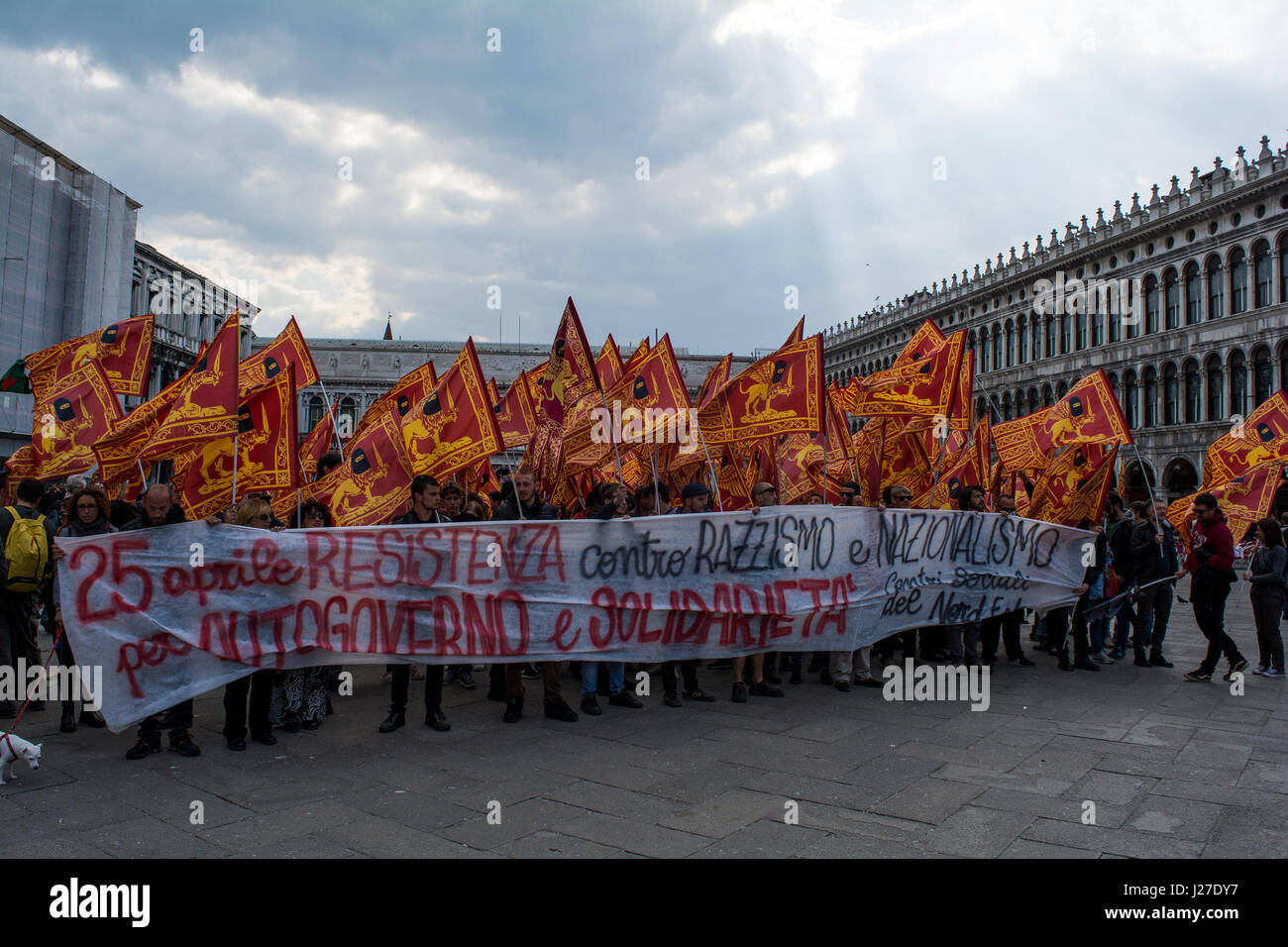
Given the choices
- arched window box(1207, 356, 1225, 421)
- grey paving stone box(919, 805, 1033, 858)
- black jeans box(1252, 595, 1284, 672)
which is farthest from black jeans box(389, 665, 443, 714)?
arched window box(1207, 356, 1225, 421)

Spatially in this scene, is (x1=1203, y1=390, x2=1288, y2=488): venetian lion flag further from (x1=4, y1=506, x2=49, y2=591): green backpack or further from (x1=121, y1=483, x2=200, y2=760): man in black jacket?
(x1=4, y1=506, x2=49, y2=591): green backpack

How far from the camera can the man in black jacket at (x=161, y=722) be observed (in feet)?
18.7

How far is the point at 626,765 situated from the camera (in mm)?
5477

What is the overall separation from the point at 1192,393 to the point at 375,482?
4784cm

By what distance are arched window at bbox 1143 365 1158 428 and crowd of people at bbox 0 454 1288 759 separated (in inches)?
1627

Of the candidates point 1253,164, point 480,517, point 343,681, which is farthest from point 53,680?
point 1253,164

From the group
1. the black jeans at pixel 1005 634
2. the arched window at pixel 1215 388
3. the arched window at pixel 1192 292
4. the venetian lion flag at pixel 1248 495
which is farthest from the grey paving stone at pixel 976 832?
the arched window at pixel 1192 292

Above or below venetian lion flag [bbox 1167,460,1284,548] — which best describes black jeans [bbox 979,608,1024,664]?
below

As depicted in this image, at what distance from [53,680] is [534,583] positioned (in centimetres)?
462

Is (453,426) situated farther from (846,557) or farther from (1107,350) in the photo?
(1107,350)

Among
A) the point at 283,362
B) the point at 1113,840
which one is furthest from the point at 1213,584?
the point at 283,362

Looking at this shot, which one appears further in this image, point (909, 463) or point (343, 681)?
point (909, 463)

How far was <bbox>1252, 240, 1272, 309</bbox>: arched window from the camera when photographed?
39.8 metres

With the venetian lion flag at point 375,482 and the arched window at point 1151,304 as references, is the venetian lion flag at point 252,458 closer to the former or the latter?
the venetian lion flag at point 375,482
